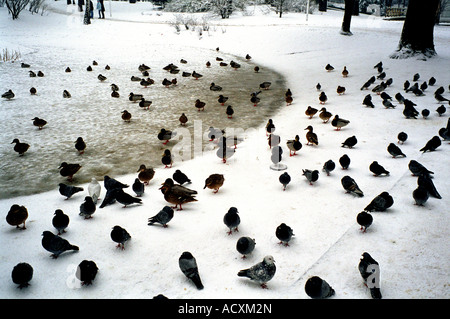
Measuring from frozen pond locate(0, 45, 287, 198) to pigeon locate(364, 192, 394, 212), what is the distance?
159 inches

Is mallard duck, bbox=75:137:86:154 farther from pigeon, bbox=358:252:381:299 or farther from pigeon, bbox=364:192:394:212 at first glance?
pigeon, bbox=358:252:381:299

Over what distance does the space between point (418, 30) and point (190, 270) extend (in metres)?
15.5

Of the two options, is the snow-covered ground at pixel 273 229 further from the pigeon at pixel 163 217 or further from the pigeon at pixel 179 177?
the pigeon at pixel 179 177

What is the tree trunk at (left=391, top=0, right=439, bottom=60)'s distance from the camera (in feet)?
45.7

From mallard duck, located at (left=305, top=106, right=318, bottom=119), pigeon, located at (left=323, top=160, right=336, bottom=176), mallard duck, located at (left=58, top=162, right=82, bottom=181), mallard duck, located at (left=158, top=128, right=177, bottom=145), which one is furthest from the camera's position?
mallard duck, located at (left=305, top=106, right=318, bottom=119)

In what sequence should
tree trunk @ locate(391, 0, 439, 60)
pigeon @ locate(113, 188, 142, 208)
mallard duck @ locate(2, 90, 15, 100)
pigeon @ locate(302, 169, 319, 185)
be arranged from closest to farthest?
pigeon @ locate(113, 188, 142, 208), pigeon @ locate(302, 169, 319, 185), mallard duck @ locate(2, 90, 15, 100), tree trunk @ locate(391, 0, 439, 60)

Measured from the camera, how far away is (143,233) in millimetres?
4492

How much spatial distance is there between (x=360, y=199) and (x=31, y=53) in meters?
20.1

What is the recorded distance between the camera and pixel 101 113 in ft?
32.4

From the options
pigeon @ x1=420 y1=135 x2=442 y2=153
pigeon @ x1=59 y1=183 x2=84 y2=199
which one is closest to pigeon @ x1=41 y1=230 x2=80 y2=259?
pigeon @ x1=59 y1=183 x2=84 y2=199

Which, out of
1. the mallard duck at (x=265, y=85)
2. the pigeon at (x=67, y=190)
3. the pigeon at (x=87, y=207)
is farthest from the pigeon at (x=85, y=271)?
the mallard duck at (x=265, y=85)

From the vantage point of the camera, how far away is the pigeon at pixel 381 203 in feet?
14.9
